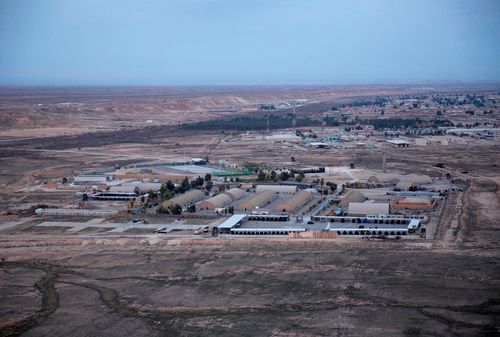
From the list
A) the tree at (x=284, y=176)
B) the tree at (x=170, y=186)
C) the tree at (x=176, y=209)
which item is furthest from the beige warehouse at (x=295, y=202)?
the tree at (x=170, y=186)

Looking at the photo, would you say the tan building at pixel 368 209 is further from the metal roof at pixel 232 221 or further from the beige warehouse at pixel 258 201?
the metal roof at pixel 232 221

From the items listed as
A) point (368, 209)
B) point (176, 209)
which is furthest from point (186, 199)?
point (368, 209)

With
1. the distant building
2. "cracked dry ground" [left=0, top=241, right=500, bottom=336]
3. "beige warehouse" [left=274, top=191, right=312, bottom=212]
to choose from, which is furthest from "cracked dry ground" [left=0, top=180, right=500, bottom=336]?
the distant building

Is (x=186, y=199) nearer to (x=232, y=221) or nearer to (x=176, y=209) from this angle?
(x=176, y=209)

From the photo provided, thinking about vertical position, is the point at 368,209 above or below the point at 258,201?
above

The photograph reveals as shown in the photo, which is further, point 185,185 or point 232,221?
point 185,185

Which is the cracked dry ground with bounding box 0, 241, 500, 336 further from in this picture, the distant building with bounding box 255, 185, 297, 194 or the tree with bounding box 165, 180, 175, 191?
the tree with bounding box 165, 180, 175, 191
